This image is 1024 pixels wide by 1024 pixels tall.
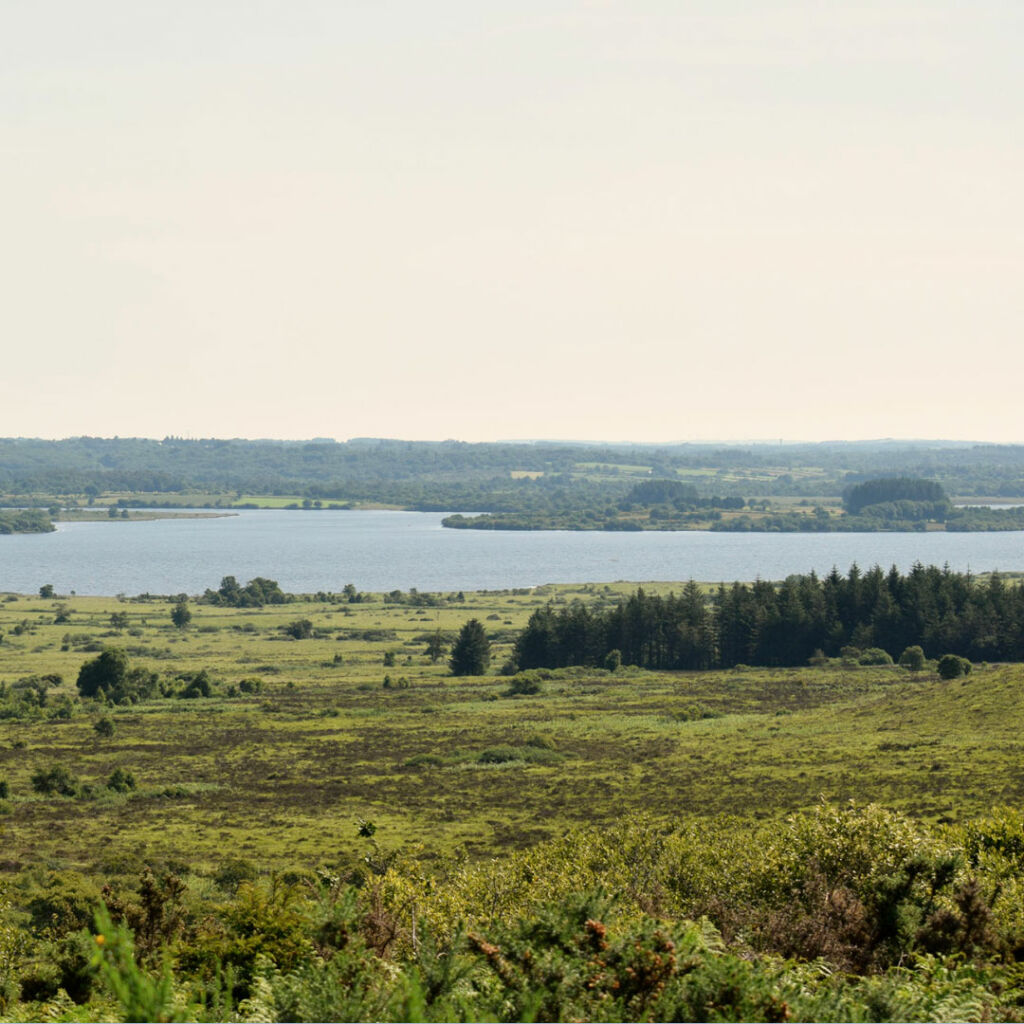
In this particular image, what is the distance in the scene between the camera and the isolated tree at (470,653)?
144 metres

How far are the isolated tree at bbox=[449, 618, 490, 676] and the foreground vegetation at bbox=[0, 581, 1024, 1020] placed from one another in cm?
392

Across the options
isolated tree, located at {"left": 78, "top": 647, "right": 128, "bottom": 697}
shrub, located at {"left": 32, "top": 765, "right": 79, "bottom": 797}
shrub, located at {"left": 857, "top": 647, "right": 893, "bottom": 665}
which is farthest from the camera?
shrub, located at {"left": 857, "top": 647, "right": 893, "bottom": 665}

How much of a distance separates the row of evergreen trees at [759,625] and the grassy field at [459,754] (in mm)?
6995

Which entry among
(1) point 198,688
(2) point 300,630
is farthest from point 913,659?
(2) point 300,630

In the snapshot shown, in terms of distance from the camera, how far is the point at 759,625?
15338cm

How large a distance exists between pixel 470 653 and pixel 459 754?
52346 millimetres

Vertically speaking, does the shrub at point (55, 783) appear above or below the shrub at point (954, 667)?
below

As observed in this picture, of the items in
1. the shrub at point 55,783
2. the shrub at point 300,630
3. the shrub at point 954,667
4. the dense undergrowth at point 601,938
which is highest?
the dense undergrowth at point 601,938

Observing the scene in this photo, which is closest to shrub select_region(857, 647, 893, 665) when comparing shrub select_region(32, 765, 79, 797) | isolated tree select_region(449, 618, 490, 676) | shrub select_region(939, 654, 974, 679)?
shrub select_region(939, 654, 974, 679)

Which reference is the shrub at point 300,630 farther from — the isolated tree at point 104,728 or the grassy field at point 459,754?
the isolated tree at point 104,728

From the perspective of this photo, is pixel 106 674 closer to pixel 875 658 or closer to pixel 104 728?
pixel 104 728

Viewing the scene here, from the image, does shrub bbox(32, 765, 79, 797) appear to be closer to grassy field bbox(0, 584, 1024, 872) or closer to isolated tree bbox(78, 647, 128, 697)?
grassy field bbox(0, 584, 1024, 872)

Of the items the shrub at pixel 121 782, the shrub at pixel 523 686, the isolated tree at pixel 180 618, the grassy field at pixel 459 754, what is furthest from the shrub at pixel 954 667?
the isolated tree at pixel 180 618

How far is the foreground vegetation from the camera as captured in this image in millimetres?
18531
